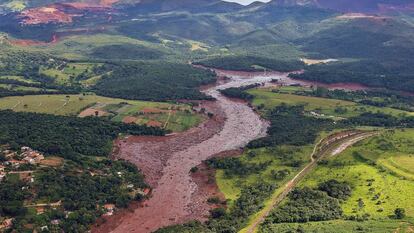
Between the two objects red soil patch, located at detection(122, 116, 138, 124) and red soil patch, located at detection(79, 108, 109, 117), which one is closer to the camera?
red soil patch, located at detection(122, 116, 138, 124)

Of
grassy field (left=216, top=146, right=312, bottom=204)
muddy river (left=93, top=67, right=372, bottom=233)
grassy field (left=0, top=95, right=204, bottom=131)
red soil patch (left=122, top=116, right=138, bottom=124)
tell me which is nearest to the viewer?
muddy river (left=93, top=67, right=372, bottom=233)

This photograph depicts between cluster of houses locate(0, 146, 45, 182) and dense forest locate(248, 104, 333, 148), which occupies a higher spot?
cluster of houses locate(0, 146, 45, 182)

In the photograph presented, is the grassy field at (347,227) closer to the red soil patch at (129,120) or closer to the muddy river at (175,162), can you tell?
the muddy river at (175,162)

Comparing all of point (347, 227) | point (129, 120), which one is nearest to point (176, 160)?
point (129, 120)

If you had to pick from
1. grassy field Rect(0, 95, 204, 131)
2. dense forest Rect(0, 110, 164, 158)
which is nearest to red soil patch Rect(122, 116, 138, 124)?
grassy field Rect(0, 95, 204, 131)

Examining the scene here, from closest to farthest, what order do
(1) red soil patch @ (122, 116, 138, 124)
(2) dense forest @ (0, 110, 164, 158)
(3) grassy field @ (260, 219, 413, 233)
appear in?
(3) grassy field @ (260, 219, 413, 233), (2) dense forest @ (0, 110, 164, 158), (1) red soil patch @ (122, 116, 138, 124)

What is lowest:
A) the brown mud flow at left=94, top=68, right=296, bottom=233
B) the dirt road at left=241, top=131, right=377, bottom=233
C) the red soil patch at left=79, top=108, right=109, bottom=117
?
the brown mud flow at left=94, top=68, right=296, bottom=233

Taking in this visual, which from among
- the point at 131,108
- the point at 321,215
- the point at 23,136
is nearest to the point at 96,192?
the point at 23,136

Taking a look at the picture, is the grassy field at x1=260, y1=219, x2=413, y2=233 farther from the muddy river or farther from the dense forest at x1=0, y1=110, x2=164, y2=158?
the dense forest at x1=0, y1=110, x2=164, y2=158
